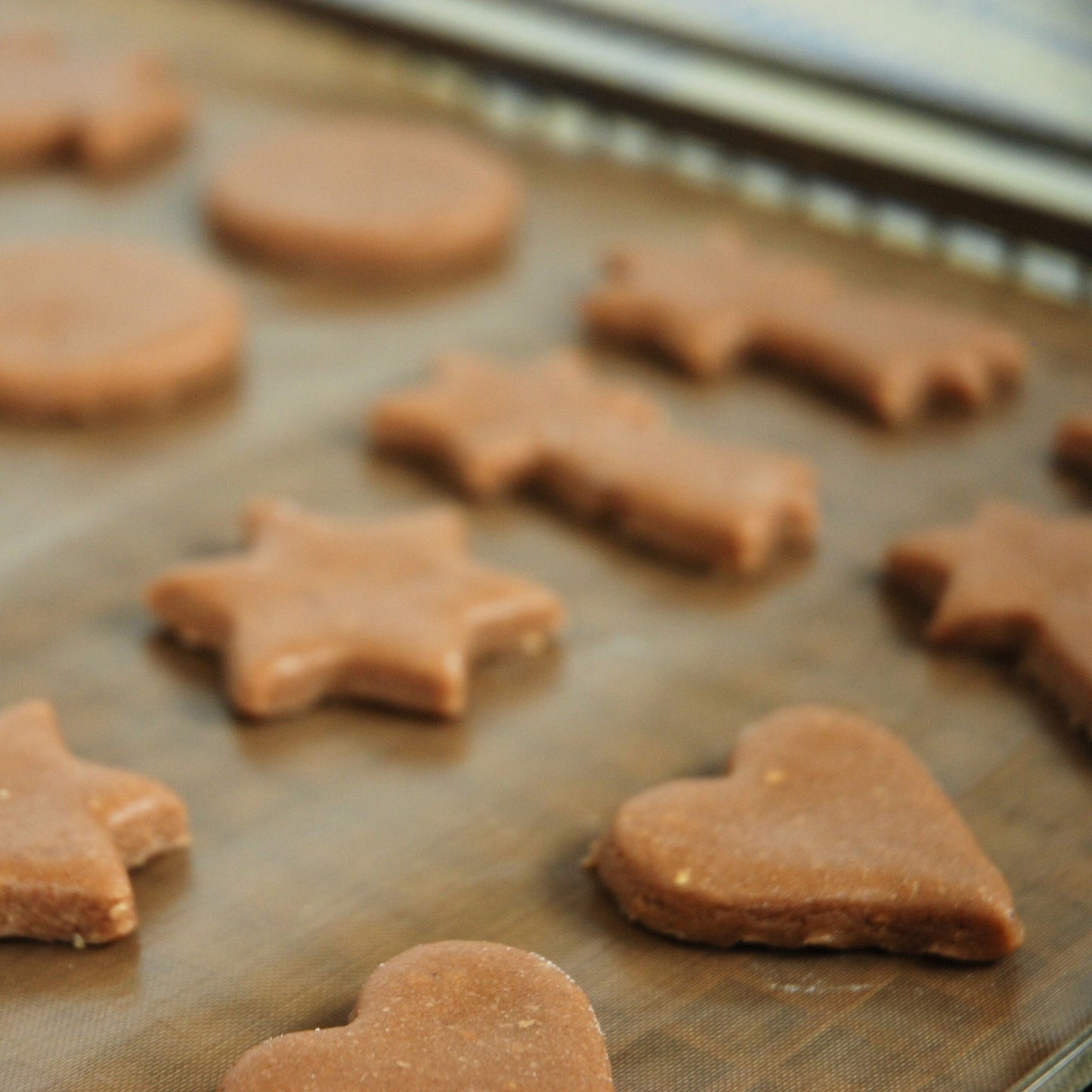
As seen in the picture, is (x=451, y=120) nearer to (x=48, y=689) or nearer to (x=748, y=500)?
(x=748, y=500)

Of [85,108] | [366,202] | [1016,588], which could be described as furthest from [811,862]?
[85,108]

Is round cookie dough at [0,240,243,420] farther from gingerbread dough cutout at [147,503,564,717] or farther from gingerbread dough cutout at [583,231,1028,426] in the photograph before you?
gingerbread dough cutout at [583,231,1028,426]

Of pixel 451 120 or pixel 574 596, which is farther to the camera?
pixel 451 120

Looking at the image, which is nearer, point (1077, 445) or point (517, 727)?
point (517, 727)

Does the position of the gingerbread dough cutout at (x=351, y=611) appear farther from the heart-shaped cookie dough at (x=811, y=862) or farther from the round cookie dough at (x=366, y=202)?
the round cookie dough at (x=366, y=202)

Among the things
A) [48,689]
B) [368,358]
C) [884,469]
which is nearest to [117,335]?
[368,358]

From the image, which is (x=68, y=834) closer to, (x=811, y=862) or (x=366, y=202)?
(x=811, y=862)

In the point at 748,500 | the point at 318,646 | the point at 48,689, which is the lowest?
the point at 48,689
